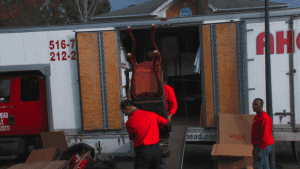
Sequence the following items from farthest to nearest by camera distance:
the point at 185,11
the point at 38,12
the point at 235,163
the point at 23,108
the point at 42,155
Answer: the point at 38,12
the point at 185,11
the point at 23,108
the point at 42,155
the point at 235,163

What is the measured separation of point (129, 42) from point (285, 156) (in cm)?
528

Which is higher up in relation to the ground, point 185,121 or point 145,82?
point 145,82

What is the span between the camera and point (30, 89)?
7.11 metres

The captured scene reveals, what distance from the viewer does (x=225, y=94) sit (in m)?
6.16

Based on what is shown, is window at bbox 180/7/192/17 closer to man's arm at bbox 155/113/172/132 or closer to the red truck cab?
the red truck cab

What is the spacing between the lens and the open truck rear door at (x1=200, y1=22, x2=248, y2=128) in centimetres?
607

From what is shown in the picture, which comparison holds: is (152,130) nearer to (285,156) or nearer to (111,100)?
(111,100)

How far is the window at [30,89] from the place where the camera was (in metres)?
7.09

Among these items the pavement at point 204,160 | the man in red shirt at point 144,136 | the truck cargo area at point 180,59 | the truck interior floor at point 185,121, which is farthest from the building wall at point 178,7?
the man in red shirt at point 144,136

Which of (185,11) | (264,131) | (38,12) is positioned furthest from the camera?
(38,12)

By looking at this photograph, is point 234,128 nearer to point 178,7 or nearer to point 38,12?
point 178,7

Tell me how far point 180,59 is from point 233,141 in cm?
468

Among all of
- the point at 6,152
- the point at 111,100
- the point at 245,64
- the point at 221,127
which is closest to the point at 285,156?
the point at 221,127

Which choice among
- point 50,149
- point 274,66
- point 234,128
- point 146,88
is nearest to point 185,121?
point 234,128
